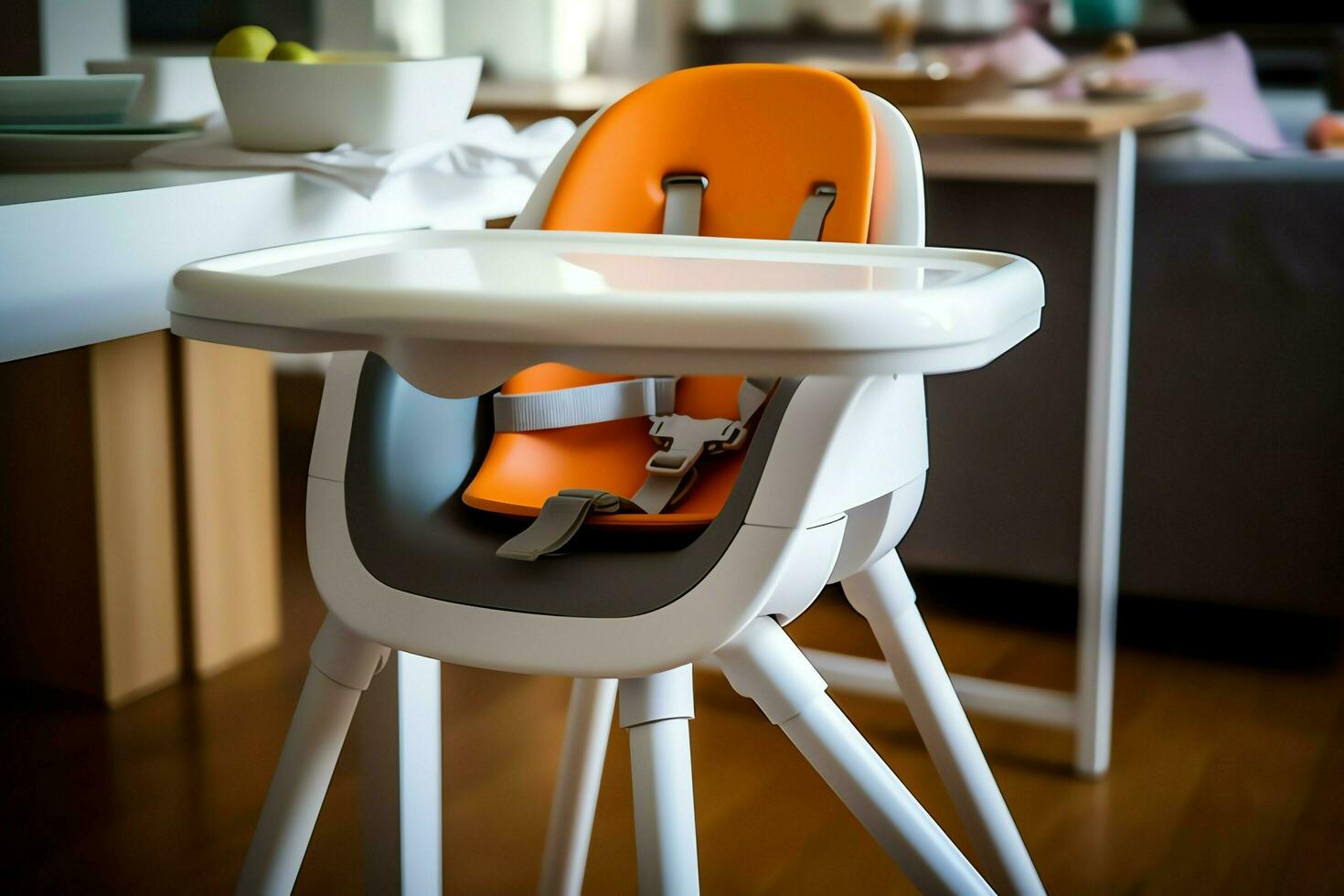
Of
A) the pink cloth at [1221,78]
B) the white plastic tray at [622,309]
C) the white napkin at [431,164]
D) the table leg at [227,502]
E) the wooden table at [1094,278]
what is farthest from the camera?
the pink cloth at [1221,78]

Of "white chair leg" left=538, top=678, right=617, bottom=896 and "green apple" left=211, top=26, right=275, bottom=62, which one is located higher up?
"green apple" left=211, top=26, right=275, bottom=62

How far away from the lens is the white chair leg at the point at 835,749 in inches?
29.4

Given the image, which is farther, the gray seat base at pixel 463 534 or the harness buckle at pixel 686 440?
the harness buckle at pixel 686 440

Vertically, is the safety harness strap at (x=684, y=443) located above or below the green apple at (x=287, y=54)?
below

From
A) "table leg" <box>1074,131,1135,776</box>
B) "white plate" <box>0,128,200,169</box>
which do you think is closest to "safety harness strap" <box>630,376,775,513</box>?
"white plate" <box>0,128,200,169</box>

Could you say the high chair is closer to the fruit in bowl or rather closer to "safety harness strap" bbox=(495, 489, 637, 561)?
"safety harness strap" bbox=(495, 489, 637, 561)

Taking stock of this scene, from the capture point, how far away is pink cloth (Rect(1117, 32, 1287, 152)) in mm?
3172

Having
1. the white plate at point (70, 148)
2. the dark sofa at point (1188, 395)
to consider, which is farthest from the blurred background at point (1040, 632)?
the white plate at point (70, 148)

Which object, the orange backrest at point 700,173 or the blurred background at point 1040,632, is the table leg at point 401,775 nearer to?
the blurred background at point 1040,632

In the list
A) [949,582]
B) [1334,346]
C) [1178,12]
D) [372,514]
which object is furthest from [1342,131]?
[372,514]

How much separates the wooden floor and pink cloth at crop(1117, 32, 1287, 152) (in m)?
1.58

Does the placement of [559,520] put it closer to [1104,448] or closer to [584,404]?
[584,404]

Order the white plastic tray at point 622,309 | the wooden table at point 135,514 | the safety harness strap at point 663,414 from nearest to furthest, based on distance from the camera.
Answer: the white plastic tray at point 622,309 → the safety harness strap at point 663,414 → the wooden table at point 135,514

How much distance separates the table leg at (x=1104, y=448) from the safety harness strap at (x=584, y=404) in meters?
0.71
